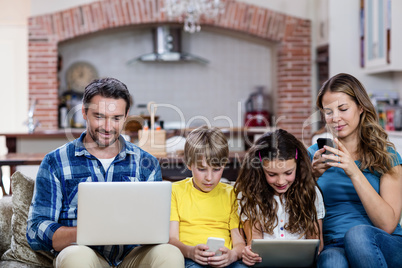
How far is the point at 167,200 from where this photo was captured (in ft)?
5.43

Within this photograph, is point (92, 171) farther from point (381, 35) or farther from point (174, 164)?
point (381, 35)

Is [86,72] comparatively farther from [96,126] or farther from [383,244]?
[383,244]

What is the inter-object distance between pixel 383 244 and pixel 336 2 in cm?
425

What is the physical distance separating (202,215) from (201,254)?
0.25 metres

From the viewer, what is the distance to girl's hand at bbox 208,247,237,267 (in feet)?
5.98

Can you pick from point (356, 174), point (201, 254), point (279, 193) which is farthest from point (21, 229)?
point (356, 174)

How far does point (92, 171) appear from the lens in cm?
194

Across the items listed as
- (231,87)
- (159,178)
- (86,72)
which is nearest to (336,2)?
(231,87)

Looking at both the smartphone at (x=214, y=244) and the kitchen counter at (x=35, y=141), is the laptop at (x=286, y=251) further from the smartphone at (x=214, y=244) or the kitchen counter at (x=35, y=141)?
the kitchen counter at (x=35, y=141)

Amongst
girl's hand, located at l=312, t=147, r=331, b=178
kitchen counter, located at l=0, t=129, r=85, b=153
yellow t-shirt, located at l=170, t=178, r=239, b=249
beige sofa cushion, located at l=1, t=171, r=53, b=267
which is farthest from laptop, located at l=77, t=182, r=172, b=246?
kitchen counter, located at l=0, t=129, r=85, b=153

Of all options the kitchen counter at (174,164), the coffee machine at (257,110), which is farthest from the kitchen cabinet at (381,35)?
the kitchen counter at (174,164)

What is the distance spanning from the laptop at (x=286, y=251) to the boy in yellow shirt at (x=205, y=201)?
0.54ft

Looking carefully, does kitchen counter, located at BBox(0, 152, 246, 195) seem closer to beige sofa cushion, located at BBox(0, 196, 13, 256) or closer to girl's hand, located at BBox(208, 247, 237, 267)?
beige sofa cushion, located at BBox(0, 196, 13, 256)

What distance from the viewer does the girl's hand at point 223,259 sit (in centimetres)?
182
